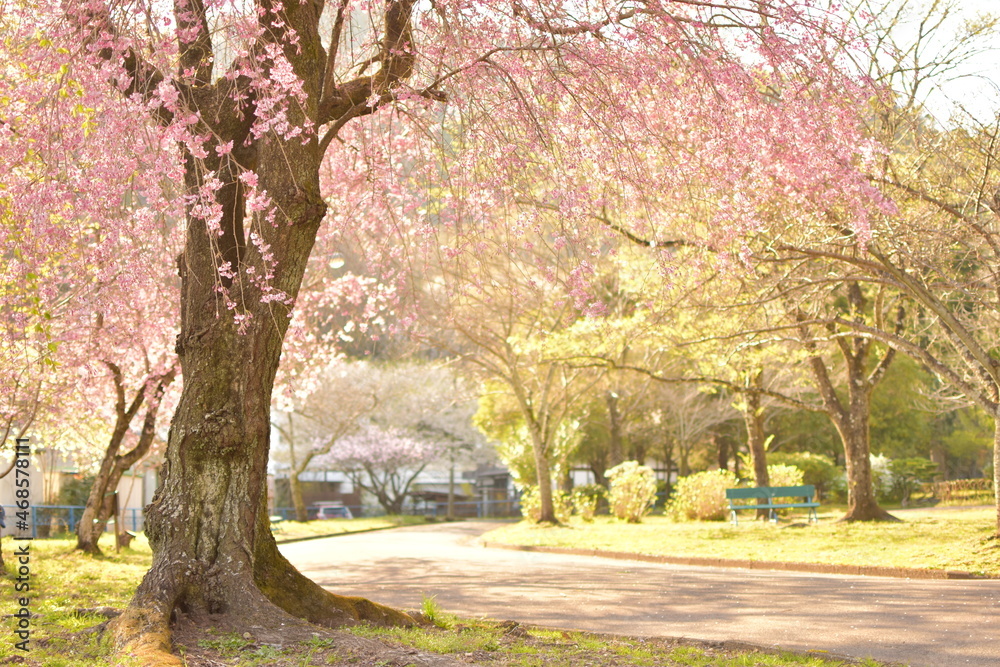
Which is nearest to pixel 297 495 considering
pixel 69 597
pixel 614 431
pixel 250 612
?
pixel 614 431

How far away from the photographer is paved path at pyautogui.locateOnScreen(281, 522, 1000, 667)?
23.2 feet

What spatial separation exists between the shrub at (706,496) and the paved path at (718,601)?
9732 millimetres

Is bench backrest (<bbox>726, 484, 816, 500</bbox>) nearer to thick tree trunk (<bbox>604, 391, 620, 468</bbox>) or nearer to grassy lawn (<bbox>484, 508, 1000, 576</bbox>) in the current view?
grassy lawn (<bbox>484, 508, 1000, 576</bbox>)

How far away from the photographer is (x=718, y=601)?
9.55m

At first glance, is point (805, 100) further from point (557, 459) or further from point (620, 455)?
point (620, 455)

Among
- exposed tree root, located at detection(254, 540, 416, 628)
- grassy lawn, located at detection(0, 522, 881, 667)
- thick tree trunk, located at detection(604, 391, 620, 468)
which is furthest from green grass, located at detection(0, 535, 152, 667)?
thick tree trunk, located at detection(604, 391, 620, 468)

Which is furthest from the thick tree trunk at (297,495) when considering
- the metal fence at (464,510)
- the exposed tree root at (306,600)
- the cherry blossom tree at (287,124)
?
the exposed tree root at (306,600)

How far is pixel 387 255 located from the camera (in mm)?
12047

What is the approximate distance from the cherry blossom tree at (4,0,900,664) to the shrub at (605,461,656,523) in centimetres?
1879

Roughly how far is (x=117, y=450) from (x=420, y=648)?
11.8 m

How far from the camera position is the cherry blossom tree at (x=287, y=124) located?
6.41m

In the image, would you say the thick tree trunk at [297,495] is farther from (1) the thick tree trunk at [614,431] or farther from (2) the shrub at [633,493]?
(2) the shrub at [633,493]

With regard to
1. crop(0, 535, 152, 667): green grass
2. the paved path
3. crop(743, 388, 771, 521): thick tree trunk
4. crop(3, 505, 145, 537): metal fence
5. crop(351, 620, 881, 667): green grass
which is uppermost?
crop(743, 388, 771, 521): thick tree trunk

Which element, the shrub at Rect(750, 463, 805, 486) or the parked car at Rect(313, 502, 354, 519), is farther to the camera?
the parked car at Rect(313, 502, 354, 519)
